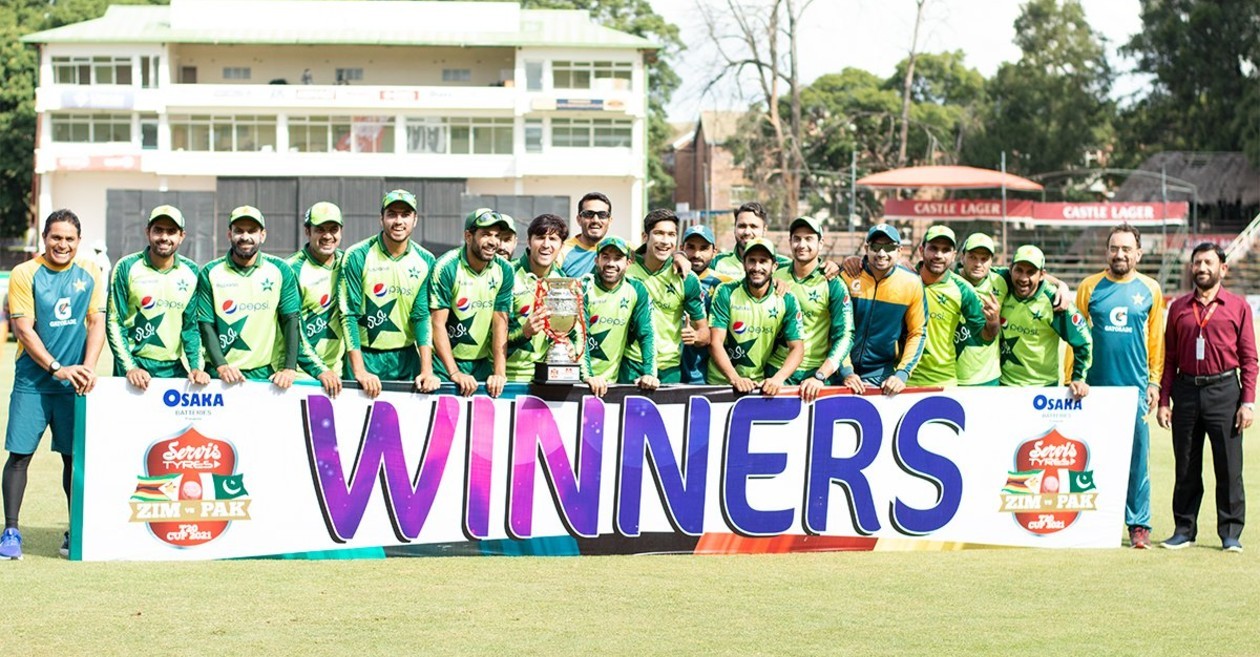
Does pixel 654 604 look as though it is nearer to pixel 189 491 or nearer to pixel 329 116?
pixel 189 491

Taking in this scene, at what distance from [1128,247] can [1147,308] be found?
42 centimetres

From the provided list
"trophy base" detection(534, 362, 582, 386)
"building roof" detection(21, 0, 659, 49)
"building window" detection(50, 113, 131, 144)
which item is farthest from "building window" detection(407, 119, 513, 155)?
"trophy base" detection(534, 362, 582, 386)

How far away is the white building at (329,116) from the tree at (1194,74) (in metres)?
19.8

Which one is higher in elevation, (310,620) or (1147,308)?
(1147,308)

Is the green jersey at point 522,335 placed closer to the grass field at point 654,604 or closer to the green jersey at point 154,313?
the grass field at point 654,604

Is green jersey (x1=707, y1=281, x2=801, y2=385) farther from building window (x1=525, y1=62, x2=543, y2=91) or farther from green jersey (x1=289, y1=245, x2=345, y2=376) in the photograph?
building window (x1=525, y1=62, x2=543, y2=91)

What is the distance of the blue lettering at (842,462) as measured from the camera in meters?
8.88

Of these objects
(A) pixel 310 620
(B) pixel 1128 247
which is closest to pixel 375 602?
(A) pixel 310 620

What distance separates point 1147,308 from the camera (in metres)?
9.26

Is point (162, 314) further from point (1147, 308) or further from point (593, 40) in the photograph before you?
point (593, 40)

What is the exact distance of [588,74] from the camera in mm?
62656

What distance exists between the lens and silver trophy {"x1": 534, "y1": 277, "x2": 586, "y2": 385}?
8.44 m

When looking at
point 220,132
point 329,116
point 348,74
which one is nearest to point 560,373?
point 329,116

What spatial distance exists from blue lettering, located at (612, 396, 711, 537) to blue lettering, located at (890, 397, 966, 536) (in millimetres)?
1171
